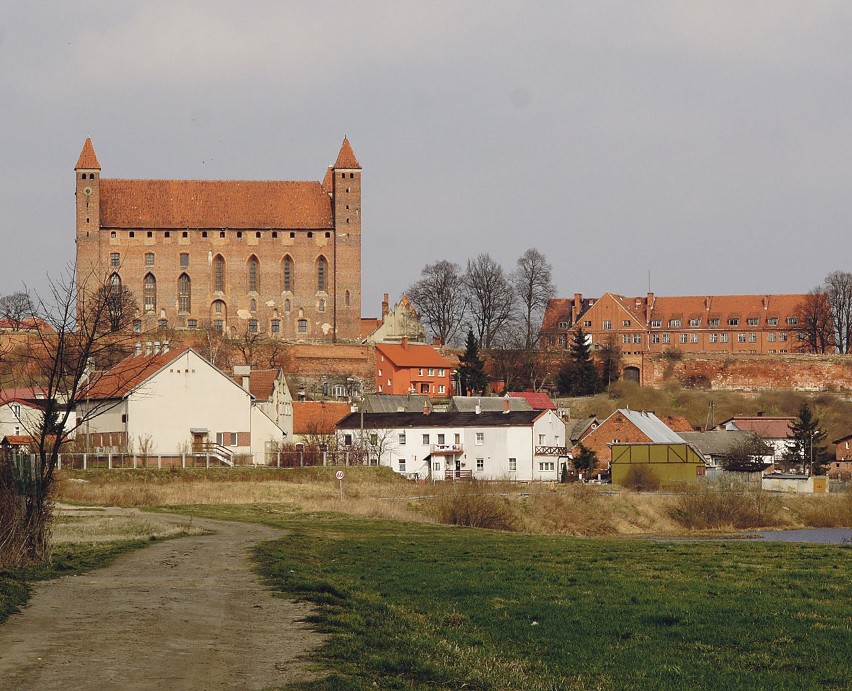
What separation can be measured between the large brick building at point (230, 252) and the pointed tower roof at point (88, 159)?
9 centimetres

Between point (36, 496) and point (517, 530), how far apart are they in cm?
2288

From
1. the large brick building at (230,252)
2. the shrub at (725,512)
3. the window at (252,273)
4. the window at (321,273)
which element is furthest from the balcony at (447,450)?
the window at (252,273)

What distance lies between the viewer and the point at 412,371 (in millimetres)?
96438

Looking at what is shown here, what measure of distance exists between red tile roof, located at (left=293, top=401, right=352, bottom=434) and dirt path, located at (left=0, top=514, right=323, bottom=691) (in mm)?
54501

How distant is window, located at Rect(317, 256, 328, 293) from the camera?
10062cm

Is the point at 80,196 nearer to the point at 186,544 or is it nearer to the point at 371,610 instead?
the point at 186,544

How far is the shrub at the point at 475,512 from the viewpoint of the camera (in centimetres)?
3828

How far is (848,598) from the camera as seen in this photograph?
1577cm

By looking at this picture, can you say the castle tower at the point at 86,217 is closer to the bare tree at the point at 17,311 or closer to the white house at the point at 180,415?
the bare tree at the point at 17,311

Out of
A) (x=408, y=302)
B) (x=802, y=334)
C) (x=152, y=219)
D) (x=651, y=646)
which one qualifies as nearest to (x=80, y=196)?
(x=152, y=219)

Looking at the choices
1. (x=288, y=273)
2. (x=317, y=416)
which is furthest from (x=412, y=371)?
(x=317, y=416)

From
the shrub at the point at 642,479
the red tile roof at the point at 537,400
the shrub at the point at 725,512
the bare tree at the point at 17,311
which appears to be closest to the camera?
the bare tree at the point at 17,311

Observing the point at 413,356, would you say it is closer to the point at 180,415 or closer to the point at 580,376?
the point at 580,376

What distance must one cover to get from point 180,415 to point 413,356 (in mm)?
41778
